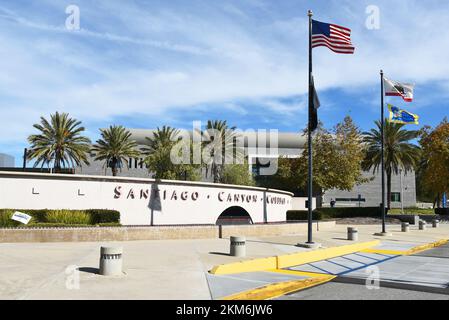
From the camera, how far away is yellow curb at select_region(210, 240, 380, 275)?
11420 millimetres

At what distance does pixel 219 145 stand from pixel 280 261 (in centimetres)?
4245

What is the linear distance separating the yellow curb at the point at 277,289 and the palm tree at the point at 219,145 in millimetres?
43968

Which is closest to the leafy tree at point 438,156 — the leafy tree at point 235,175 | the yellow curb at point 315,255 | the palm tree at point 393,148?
the palm tree at point 393,148

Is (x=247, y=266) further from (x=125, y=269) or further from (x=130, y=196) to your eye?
(x=130, y=196)

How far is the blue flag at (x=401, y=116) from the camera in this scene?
27.5 m

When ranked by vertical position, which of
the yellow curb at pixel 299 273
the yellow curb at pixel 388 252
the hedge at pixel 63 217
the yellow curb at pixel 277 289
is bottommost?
the yellow curb at pixel 388 252

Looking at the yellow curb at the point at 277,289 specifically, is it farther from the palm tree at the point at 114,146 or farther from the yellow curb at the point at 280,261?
the palm tree at the point at 114,146

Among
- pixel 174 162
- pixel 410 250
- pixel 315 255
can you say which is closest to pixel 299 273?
pixel 315 255

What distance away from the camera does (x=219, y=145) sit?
5528cm

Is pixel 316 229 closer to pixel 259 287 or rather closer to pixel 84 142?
pixel 259 287

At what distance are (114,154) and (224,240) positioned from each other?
3539cm

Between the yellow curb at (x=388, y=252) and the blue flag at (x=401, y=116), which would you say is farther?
the blue flag at (x=401, y=116)

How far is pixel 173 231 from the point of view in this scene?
63.3 ft
